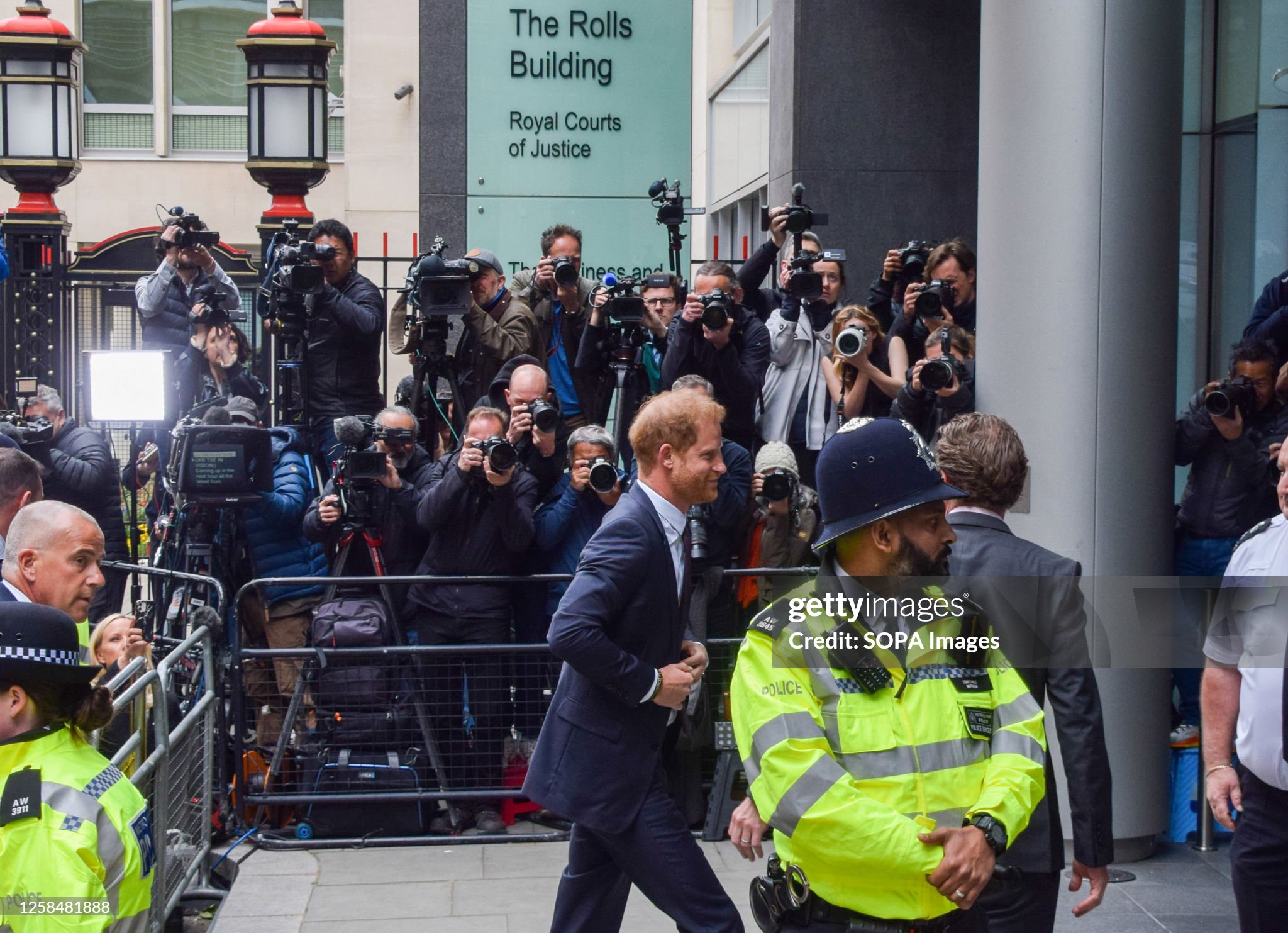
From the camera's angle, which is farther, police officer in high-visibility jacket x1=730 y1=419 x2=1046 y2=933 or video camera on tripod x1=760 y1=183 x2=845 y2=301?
video camera on tripod x1=760 y1=183 x2=845 y2=301

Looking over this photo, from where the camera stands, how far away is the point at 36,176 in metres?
10.8

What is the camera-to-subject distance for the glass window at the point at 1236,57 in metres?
8.98

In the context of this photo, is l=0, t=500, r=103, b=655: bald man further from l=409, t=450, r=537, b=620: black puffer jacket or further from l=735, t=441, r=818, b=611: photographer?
l=735, t=441, r=818, b=611: photographer

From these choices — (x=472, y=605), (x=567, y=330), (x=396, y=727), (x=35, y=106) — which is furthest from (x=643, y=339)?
(x=35, y=106)

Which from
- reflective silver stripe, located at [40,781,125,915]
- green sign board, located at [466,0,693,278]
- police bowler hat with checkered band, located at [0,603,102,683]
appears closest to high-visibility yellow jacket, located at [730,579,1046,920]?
reflective silver stripe, located at [40,781,125,915]

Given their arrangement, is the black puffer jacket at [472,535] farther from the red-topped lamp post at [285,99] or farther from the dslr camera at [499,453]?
the red-topped lamp post at [285,99]

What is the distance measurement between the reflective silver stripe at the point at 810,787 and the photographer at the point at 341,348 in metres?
5.50

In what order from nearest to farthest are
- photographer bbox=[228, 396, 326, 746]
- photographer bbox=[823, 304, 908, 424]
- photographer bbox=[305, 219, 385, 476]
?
photographer bbox=[228, 396, 326, 746]
photographer bbox=[823, 304, 908, 424]
photographer bbox=[305, 219, 385, 476]

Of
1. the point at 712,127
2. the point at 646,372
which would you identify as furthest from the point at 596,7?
the point at 646,372

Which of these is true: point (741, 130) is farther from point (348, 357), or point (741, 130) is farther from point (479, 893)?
point (479, 893)

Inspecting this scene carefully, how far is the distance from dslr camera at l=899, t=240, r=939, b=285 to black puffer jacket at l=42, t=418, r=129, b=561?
4.55 metres

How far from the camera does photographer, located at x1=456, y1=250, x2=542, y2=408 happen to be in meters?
8.02

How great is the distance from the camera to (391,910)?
6000 mm

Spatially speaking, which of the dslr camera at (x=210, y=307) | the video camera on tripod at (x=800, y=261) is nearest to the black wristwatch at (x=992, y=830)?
the video camera on tripod at (x=800, y=261)
